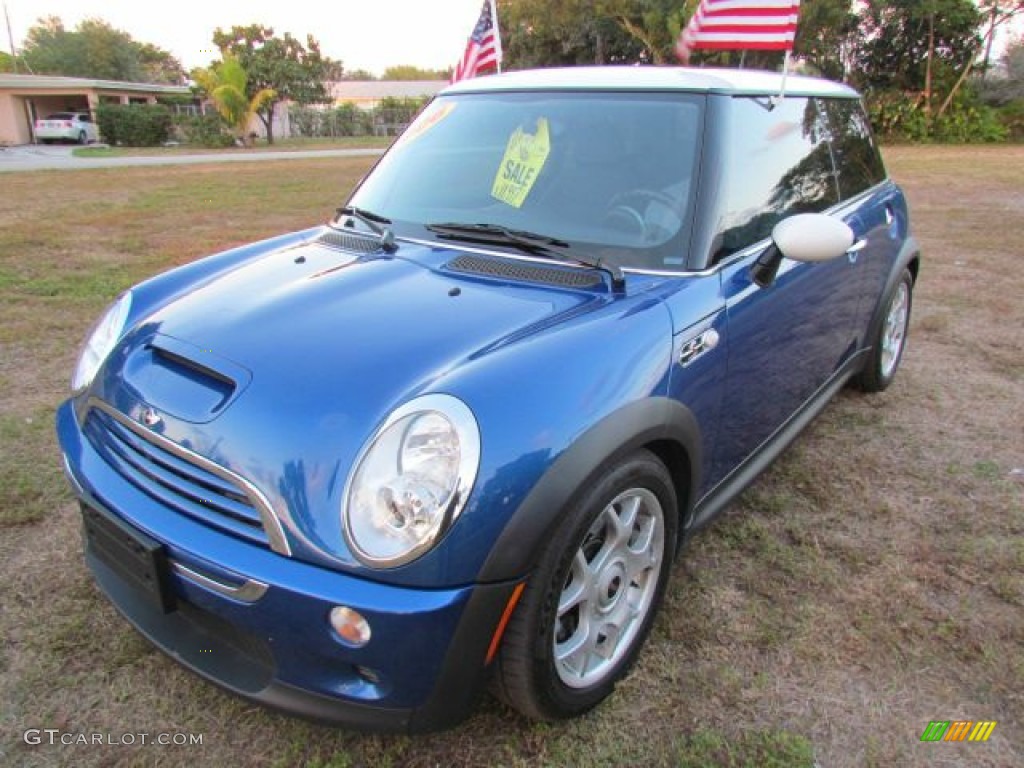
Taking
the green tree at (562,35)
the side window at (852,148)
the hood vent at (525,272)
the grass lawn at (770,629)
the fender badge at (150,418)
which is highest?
the green tree at (562,35)

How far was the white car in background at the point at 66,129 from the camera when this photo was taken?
1216 inches

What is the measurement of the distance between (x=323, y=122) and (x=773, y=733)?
39442 mm

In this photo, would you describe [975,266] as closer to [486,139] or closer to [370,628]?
[486,139]

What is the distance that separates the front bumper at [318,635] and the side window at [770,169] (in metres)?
1.40

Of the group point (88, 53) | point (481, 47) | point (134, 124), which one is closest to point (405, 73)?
point (88, 53)

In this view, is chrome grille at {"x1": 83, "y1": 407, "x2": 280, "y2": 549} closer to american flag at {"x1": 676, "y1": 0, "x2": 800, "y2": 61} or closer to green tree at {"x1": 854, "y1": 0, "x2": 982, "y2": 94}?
american flag at {"x1": 676, "y1": 0, "x2": 800, "y2": 61}

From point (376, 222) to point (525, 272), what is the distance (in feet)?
2.59

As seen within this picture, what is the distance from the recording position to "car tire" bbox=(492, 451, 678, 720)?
1.67 metres

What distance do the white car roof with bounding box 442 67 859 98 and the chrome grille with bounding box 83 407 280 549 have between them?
5.97 feet

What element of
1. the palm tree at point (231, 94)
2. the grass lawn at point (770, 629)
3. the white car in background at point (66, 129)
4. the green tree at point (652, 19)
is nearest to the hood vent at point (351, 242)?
the grass lawn at point (770, 629)

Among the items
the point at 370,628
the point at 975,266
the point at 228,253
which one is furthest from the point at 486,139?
the point at 975,266

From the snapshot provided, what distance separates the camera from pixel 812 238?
2.19 m

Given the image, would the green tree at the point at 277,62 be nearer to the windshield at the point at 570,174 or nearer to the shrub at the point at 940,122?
the shrub at the point at 940,122

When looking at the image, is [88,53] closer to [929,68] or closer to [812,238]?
[929,68]
